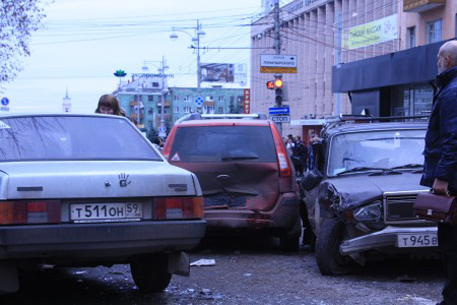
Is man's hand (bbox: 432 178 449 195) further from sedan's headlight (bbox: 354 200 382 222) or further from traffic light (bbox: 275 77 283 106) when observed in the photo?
traffic light (bbox: 275 77 283 106)

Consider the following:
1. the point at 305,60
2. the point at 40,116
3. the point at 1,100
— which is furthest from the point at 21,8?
the point at 305,60

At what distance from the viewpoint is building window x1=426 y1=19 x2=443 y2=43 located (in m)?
32.2

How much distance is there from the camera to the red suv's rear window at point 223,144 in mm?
8742

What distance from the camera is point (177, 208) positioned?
17.9ft

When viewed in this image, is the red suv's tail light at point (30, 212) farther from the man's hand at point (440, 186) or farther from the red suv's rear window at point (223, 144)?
the red suv's rear window at point (223, 144)

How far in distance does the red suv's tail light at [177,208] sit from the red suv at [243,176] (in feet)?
9.63

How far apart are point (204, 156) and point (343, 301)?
10.7 feet

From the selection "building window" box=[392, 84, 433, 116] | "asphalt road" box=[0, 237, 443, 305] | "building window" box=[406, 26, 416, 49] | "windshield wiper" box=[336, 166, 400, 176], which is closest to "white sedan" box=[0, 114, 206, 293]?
"asphalt road" box=[0, 237, 443, 305]

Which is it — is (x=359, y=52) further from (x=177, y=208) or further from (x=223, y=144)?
(x=177, y=208)

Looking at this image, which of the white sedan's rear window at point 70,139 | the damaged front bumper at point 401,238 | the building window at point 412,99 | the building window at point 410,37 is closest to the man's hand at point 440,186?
the damaged front bumper at point 401,238

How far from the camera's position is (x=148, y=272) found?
634 cm

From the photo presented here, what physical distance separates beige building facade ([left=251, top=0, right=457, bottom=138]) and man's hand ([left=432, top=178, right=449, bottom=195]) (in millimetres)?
18826

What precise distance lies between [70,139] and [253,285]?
2.22 metres

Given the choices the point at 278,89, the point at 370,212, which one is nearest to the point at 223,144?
the point at 370,212
